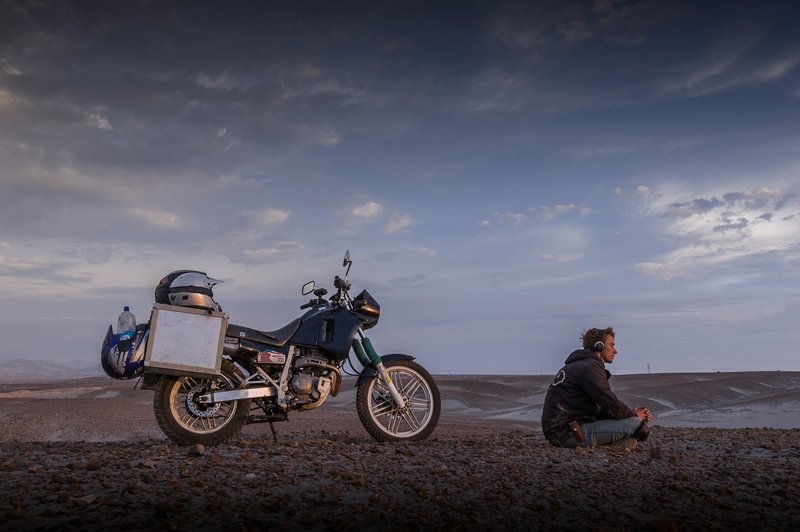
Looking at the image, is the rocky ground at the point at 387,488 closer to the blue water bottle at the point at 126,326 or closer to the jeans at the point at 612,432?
the jeans at the point at 612,432

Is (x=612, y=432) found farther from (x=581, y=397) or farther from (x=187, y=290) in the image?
(x=187, y=290)

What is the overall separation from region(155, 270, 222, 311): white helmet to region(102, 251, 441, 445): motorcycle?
0.6 inches

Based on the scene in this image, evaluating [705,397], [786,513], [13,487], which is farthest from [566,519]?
[705,397]

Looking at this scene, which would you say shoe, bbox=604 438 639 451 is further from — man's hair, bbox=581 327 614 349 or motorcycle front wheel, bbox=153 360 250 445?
motorcycle front wheel, bbox=153 360 250 445

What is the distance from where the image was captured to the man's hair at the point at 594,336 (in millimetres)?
8289

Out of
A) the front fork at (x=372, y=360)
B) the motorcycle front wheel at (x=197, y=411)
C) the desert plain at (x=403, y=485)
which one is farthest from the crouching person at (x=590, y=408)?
the motorcycle front wheel at (x=197, y=411)

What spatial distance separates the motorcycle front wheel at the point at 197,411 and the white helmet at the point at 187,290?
790 millimetres

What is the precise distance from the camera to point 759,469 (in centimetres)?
691

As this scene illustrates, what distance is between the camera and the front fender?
350 inches

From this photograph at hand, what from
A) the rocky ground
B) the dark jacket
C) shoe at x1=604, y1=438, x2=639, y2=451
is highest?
the dark jacket

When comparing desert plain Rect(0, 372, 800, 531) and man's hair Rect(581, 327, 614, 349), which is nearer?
desert plain Rect(0, 372, 800, 531)

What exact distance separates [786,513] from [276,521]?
3852mm

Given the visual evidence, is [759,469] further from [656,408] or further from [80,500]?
[656,408]

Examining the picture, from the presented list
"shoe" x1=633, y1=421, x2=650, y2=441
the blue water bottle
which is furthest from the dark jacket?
the blue water bottle
